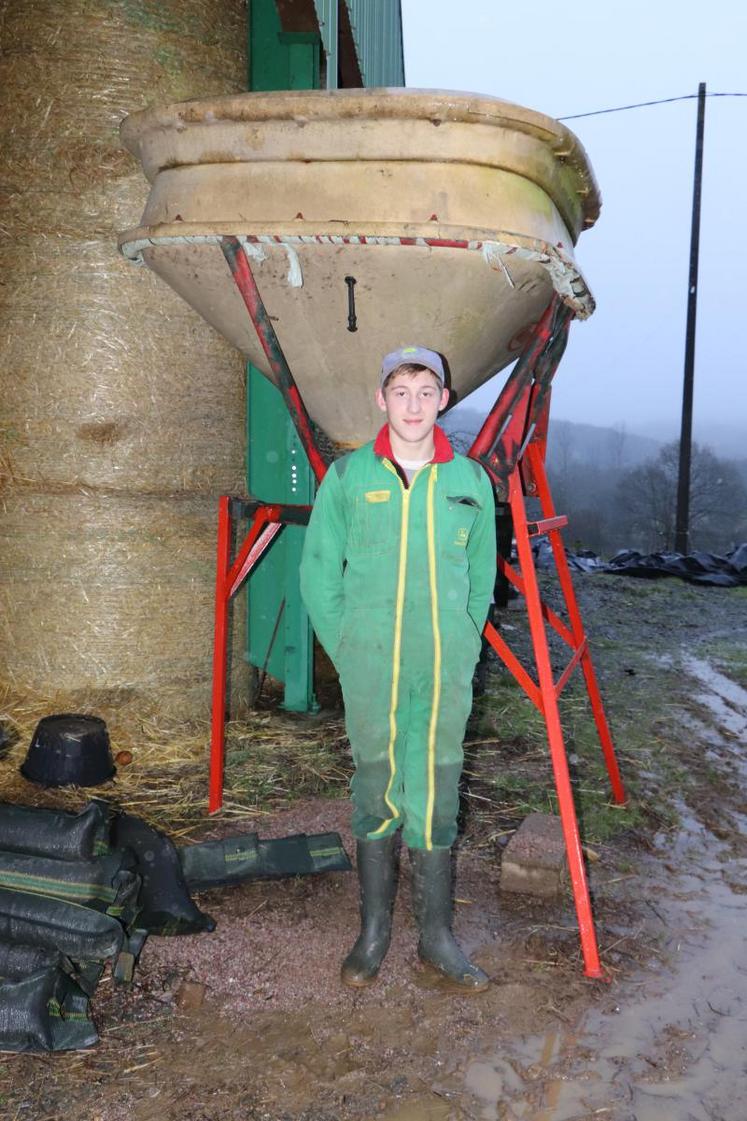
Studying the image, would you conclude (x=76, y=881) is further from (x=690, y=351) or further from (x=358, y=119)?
(x=690, y=351)

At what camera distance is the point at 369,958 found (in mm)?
2592

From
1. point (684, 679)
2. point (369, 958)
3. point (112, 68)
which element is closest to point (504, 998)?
point (369, 958)

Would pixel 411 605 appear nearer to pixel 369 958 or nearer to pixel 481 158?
pixel 369 958

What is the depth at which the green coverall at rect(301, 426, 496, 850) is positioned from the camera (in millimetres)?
2488

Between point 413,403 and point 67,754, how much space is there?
232cm

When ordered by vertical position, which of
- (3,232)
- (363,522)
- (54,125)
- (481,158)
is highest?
(54,125)

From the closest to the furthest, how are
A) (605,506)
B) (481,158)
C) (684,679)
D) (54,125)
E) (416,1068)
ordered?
(416,1068)
(481,158)
(54,125)
(684,679)
(605,506)

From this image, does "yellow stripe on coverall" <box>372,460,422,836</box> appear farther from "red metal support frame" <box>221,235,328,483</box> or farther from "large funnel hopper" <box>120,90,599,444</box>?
"large funnel hopper" <box>120,90,599,444</box>

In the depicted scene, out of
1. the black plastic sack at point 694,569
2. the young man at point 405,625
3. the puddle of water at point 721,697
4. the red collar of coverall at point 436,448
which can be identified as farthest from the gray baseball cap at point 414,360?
the black plastic sack at point 694,569

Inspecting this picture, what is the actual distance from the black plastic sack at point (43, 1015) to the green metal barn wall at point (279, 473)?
8.97ft

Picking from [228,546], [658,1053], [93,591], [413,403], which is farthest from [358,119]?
[93,591]

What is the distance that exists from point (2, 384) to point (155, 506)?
883 millimetres

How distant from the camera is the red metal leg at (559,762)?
2635 millimetres

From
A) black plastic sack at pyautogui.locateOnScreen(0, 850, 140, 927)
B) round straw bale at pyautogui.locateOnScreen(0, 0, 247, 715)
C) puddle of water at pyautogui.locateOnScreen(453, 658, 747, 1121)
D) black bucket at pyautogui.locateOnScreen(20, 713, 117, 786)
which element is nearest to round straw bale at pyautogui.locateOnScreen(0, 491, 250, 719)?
round straw bale at pyautogui.locateOnScreen(0, 0, 247, 715)
